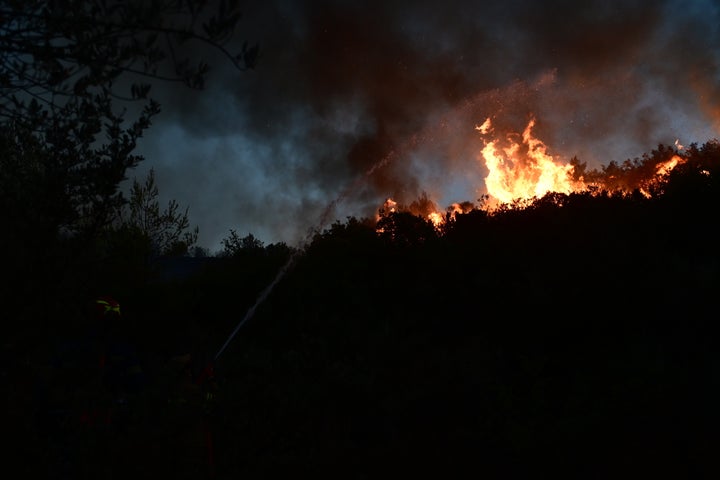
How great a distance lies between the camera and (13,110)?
13.2ft

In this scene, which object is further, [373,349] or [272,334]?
[272,334]

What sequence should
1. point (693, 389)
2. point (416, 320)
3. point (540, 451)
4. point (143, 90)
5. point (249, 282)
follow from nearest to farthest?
point (143, 90) → point (540, 451) → point (693, 389) → point (416, 320) → point (249, 282)

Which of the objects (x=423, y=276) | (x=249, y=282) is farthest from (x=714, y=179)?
(x=249, y=282)

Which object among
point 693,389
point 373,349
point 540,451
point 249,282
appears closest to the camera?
point 540,451

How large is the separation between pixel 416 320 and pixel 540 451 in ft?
18.9

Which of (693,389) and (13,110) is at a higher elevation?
(13,110)

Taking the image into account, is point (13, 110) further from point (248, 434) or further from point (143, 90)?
point (248, 434)

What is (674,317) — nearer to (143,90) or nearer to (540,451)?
(540,451)

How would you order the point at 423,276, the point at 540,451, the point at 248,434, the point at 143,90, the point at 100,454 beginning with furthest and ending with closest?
1. the point at 423,276
2. the point at 248,434
3. the point at 540,451
4. the point at 100,454
5. the point at 143,90

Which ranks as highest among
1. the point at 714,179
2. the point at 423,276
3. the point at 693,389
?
the point at 714,179

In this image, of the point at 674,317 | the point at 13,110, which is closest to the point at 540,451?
the point at 674,317

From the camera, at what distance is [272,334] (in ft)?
42.1

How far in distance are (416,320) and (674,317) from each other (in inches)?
207

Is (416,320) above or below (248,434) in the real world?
above
